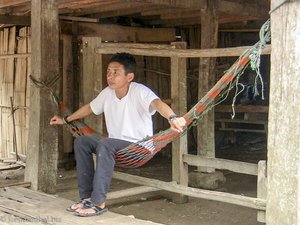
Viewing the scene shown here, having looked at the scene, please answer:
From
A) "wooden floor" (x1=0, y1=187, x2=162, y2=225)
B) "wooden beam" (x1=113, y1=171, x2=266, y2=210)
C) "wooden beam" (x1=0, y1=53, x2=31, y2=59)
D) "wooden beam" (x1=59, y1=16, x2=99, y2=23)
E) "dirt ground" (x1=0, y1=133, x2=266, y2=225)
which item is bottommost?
"dirt ground" (x1=0, y1=133, x2=266, y2=225)

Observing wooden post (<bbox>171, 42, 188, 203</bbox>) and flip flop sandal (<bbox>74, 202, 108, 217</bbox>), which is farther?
wooden post (<bbox>171, 42, 188, 203</bbox>)

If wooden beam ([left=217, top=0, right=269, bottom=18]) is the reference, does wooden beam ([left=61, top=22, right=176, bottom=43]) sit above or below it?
below

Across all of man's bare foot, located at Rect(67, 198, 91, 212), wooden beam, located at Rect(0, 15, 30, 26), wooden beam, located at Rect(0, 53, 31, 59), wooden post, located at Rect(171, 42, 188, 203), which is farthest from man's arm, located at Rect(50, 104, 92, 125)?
wooden beam, located at Rect(0, 53, 31, 59)

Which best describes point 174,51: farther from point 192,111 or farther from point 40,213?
point 40,213

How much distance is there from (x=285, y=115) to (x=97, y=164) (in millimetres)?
1317

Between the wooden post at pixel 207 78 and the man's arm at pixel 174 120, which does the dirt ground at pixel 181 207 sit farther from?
the man's arm at pixel 174 120

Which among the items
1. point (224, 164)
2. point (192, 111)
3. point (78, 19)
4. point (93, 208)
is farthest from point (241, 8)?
point (93, 208)

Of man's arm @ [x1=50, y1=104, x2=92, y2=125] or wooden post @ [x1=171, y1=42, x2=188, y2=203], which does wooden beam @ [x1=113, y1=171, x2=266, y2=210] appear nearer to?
man's arm @ [x1=50, y1=104, x2=92, y2=125]

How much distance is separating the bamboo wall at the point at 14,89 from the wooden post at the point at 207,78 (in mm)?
3178

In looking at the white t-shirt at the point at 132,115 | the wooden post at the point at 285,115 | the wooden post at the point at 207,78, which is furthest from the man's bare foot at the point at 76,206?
the wooden post at the point at 207,78

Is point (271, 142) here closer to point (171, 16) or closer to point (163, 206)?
point (163, 206)

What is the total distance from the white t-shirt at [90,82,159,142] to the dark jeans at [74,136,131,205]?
0.56 ft

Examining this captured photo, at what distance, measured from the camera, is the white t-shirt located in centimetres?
360

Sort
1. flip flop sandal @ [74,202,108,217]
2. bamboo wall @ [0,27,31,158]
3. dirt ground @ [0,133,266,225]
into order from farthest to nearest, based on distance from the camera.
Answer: bamboo wall @ [0,27,31,158] → dirt ground @ [0,133,266,225] → flip flop sandal @ [74,202,108,217]
